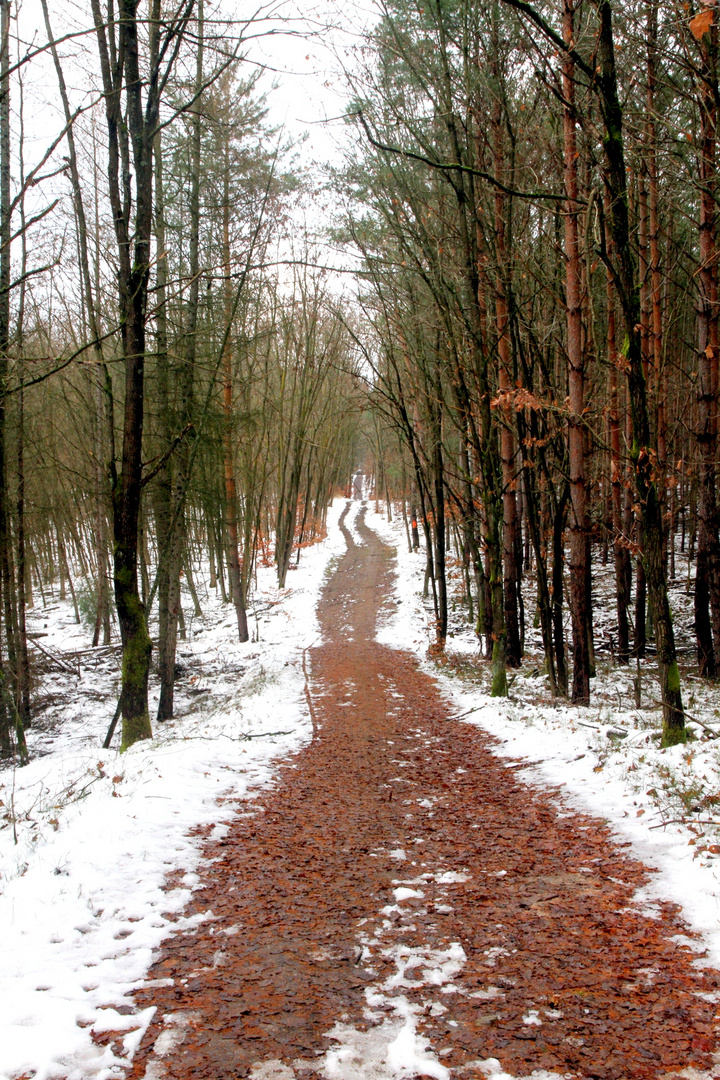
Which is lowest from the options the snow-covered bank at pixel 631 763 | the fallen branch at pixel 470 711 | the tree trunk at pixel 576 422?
the fallen branch at pixel 470 711

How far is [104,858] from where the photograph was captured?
420 cm

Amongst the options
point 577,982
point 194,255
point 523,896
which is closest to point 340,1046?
point 577,982

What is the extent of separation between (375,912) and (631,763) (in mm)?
2658

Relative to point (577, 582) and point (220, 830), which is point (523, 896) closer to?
point (220, 830)

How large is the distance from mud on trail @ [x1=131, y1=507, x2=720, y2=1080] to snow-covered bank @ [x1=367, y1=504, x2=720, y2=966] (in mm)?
187

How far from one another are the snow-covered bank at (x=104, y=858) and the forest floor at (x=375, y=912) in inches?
0.7

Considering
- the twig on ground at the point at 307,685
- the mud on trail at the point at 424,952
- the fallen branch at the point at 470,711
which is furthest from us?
the twig on ground at the point at 307,685

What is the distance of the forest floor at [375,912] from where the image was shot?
2.53m

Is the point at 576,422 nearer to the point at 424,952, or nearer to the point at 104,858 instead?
the point at 424,952

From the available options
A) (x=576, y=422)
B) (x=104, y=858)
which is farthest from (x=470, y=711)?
(x=104, y=858)

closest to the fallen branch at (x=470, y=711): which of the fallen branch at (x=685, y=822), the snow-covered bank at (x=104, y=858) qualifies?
the snow-covered bank at (x=104, y=858)

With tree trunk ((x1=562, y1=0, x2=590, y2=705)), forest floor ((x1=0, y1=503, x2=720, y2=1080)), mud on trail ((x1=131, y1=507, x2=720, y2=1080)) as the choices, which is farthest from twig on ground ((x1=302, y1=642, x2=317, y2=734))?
tree trunk ((x1=562, y1=0, x2=590, y2=705))

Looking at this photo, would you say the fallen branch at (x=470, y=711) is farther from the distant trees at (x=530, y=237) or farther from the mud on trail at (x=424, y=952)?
the mud on trail at (x=424, y=952)

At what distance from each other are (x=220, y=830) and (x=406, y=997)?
253cm
